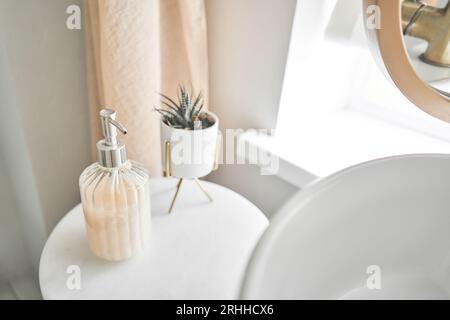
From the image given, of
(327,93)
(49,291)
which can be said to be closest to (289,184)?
(327,93)

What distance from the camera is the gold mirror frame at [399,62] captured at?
46cm

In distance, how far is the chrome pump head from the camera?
0.43m

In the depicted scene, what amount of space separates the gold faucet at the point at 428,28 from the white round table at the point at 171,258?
31 centimetres

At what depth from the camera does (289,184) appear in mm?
715

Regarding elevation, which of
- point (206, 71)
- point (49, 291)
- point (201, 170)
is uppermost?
point (206, 71)

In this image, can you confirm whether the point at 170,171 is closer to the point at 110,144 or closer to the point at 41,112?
the point at 110,144

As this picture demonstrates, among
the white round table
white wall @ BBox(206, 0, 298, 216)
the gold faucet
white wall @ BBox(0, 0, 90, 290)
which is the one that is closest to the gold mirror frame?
the gold faucet

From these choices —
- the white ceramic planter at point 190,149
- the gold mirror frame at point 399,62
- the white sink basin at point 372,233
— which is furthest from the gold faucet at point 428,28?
the white ceramic planter at point 190,149

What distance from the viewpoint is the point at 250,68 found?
0.70m

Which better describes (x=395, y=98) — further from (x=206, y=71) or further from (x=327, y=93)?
(x=206, y=71)

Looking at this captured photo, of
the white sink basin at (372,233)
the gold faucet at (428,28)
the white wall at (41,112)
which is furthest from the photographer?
the white wall at (41,112)

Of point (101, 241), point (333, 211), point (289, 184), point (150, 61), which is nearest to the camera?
point (333, 211)

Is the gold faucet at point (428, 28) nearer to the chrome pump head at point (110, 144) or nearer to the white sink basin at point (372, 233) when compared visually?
the white sink basin at point (372, 233)

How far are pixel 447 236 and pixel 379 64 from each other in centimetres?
22
